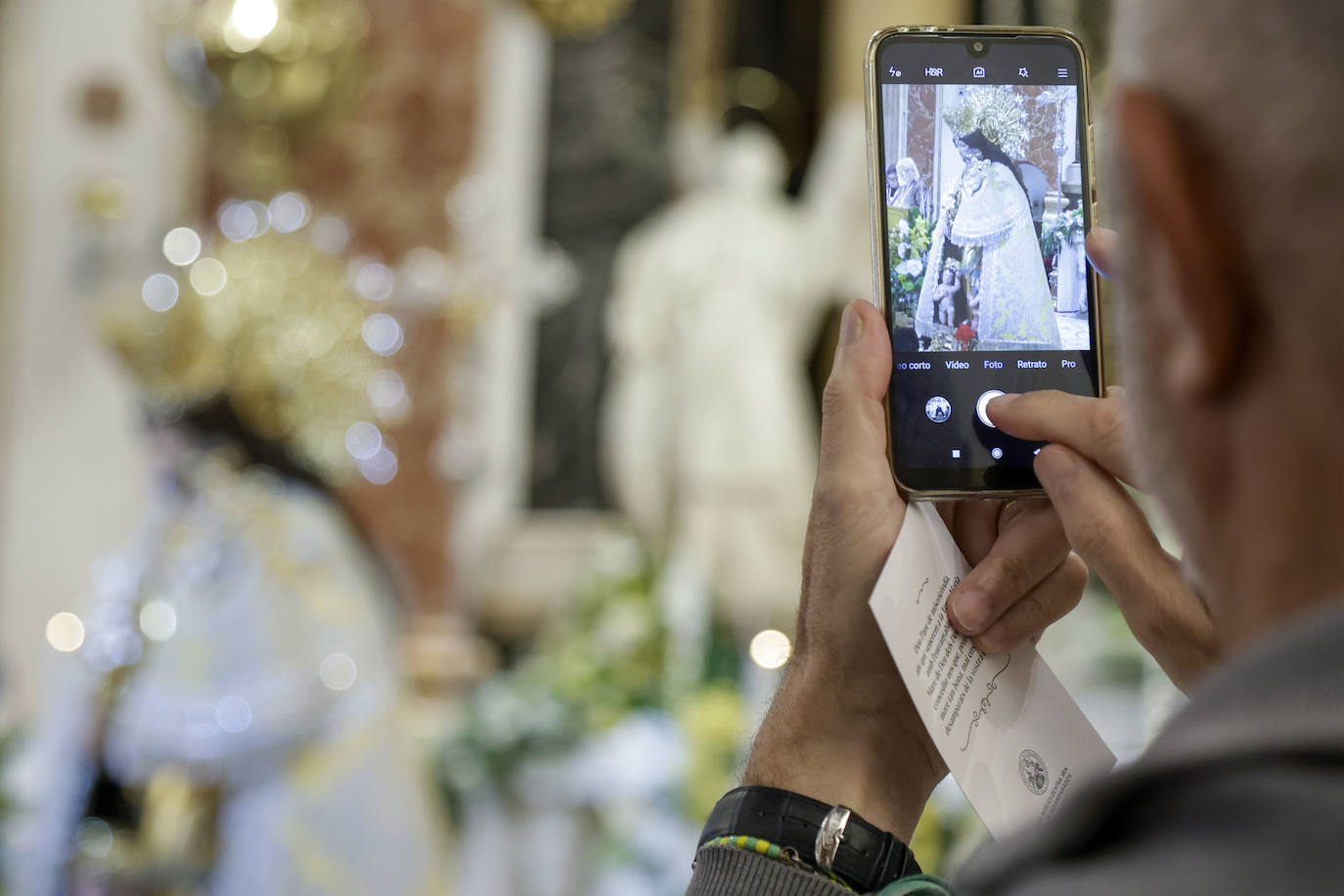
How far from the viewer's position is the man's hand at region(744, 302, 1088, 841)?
2.11ft

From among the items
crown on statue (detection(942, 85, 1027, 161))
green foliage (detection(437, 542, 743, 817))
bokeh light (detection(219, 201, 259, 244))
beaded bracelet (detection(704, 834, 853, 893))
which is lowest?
green foliage (detection(437, 542, 743, 817))

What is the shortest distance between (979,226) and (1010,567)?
0.55ft

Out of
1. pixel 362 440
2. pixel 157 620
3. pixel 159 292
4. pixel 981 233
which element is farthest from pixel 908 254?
pixel 362 440

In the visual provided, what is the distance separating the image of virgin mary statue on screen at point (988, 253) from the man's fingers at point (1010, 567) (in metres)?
0.09

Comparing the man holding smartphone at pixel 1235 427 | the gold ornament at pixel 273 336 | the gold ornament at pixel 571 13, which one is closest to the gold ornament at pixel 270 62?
the gold ornament at pixel 273 336

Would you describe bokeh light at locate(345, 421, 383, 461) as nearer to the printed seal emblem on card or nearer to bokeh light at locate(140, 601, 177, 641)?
bokeh light at locate(140, 601, 177, 641)

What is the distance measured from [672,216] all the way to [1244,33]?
355cm

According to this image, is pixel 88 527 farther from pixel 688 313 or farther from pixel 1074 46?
pixel 1074 46

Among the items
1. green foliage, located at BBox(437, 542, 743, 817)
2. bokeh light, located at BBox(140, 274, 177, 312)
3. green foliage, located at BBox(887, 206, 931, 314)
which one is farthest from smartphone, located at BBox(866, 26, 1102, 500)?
bokeh light, located at BBox(140, 274, 177, 312)

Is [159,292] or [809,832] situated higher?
[159,292]

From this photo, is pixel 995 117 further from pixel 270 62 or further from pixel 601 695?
pixel 270 62

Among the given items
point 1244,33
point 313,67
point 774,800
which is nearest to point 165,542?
point 313,67

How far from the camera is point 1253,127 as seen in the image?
351 mm

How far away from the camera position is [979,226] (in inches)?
27.0
